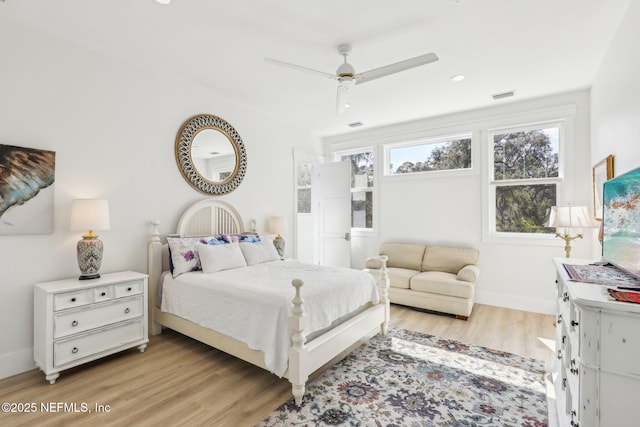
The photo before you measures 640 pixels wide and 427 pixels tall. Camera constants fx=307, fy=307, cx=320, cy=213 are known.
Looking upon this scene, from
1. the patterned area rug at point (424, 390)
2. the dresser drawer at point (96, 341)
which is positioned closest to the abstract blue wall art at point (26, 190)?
the dresser drawer at point (96, 341)

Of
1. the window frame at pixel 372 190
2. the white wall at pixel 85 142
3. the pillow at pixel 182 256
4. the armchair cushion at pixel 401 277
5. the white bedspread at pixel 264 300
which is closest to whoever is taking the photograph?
the white bedspread at pixel 264 300

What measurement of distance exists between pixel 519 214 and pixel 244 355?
13.0 feet

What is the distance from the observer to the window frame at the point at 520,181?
3.92 meters

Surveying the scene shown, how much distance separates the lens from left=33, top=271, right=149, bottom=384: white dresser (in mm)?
2375

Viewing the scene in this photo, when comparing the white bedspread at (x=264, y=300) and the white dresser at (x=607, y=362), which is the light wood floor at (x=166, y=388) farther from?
the white dresser at (x=607, y=362)

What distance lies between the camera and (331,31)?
253 centimetres

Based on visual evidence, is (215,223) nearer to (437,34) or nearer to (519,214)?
(437,34)

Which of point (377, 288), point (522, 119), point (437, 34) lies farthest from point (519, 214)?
point (437, 34)

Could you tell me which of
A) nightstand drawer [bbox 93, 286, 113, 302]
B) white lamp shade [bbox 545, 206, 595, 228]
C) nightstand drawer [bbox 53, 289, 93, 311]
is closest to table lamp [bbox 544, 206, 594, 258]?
white lamp shade [bbox 545, 206, 595, 228]

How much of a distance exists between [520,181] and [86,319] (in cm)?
513

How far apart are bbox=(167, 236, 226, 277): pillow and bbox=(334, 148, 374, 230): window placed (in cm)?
314

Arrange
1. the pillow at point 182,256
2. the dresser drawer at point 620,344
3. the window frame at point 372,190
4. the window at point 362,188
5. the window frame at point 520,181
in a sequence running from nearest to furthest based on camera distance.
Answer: the dresser drawer at point 620,344
the pillow at point 182,256
the window frame at point 520,181
the window frame at point 372,190
the window at point 362,188

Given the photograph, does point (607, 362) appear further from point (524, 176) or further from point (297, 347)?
point (524, 176)

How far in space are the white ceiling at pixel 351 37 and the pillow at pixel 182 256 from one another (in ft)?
6.05
